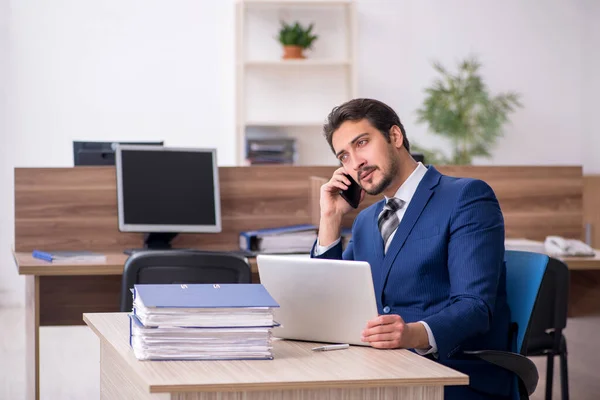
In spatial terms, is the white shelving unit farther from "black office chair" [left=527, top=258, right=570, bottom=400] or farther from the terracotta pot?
"black office chair" [left=527, top=258, right=570, bottom=400]

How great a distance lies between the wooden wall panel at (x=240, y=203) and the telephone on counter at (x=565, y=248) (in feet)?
0.93

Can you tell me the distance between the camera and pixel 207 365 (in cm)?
176

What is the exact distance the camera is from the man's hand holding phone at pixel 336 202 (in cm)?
254

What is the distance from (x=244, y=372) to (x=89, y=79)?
6010 millimetres

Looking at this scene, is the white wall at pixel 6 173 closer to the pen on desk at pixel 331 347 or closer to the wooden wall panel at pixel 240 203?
the wooden wall panel at pixel 240 203

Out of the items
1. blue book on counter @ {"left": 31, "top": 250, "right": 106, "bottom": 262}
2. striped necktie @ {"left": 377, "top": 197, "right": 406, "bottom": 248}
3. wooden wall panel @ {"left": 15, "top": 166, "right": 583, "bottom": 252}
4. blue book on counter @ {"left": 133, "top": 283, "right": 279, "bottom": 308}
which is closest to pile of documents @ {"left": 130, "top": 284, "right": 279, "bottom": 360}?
blue book on counter @ {"left": 133, "top": 283, "right": 279, "bottom": 308}

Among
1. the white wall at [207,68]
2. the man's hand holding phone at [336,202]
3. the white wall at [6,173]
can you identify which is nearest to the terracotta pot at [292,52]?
the white wall at [207,68]

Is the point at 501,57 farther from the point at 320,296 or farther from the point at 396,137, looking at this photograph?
the point at 320,296

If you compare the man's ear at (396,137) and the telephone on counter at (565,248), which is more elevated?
the man's ear at (396,137)

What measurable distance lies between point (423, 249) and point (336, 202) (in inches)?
15.7

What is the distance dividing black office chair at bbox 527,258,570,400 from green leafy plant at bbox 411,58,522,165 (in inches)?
140

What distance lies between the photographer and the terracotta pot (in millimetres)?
7246

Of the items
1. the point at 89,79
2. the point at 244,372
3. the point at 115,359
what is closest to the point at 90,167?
the point at 115,359

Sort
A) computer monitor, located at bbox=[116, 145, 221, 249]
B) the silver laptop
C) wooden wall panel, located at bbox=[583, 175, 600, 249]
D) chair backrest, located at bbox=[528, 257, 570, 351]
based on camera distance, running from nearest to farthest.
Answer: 1. the silver laptop
2. chair backrest, located at bbox=[528, 257, 570, 351]
3. computer monitor, located at bbox=[116, 145, 221, 249]
4. wooden wall panel, located at bbox=[583, 175, 600, 249]
